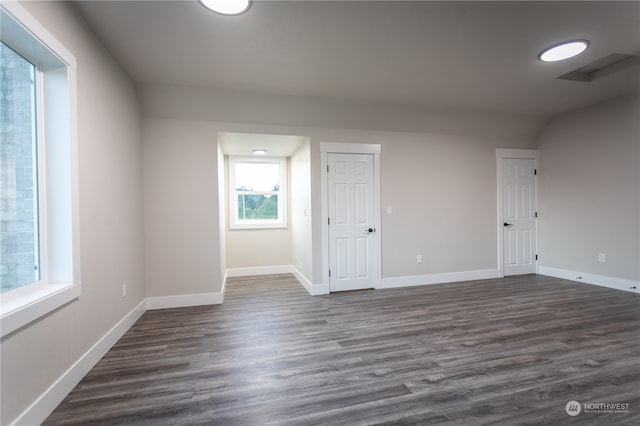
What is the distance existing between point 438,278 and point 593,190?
8.94ft

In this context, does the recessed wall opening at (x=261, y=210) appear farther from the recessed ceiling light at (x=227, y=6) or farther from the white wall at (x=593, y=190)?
the white wall at (x=593, y=190)

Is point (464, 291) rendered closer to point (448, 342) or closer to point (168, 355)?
point (448, 342)

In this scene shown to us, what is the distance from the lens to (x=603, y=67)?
3.30 metres

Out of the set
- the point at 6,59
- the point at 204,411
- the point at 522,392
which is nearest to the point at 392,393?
the point at 522,392

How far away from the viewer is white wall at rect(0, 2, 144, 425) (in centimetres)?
154

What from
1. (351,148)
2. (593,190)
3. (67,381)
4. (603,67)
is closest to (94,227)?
(67,381)

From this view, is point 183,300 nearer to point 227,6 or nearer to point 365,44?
point 227,6

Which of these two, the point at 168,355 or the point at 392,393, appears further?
the point at 168,355

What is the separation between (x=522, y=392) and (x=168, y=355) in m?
2.67

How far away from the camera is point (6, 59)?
1614 mm

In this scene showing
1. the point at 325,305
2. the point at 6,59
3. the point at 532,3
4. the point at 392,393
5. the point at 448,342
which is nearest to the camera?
the point at 6,59

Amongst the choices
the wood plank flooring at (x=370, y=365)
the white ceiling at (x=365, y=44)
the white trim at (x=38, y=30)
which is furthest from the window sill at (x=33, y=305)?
the white ceiling at (x=365, y=44)

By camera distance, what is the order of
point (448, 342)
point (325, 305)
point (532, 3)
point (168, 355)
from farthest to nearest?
1. point (325, 305)
2. point (448, 342)
3. point (168, 355)
4. point (532, 3)

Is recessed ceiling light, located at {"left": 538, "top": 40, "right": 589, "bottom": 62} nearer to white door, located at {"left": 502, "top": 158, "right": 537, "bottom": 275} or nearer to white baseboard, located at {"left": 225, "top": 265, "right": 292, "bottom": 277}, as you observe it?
white door, located at {"left": 502, "top": 158, "right": 537, "bottom": 275}
